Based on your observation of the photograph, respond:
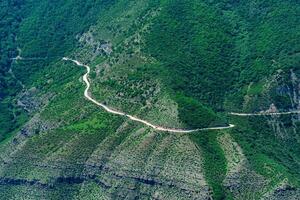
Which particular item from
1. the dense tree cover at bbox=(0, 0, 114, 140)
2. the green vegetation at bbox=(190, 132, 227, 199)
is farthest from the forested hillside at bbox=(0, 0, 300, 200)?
the dense tree cover at bbox=(0, 0, 114, 140)

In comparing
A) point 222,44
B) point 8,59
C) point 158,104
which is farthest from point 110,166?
point 8,59

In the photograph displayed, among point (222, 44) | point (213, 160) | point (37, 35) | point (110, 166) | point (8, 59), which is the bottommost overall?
point (213, 160)

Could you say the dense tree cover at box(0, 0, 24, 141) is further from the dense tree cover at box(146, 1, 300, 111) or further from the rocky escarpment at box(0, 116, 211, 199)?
the dense tree cover at box(146, 1, 300, 111)

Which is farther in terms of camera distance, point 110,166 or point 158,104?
point 158,104

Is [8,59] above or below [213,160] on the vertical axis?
above

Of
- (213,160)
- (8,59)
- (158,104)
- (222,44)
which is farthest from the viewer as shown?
(8,59)

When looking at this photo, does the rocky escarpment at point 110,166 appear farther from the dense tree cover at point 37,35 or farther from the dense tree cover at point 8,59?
the dense tree cover at point 37,35

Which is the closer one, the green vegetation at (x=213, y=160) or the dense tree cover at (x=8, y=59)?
the green vegetation at (x=213, y=160)

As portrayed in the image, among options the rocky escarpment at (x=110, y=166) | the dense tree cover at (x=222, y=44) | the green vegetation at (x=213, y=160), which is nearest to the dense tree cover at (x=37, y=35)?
the dense tree cover at (x=222, y=44)

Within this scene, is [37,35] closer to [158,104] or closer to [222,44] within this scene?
[222,44]
